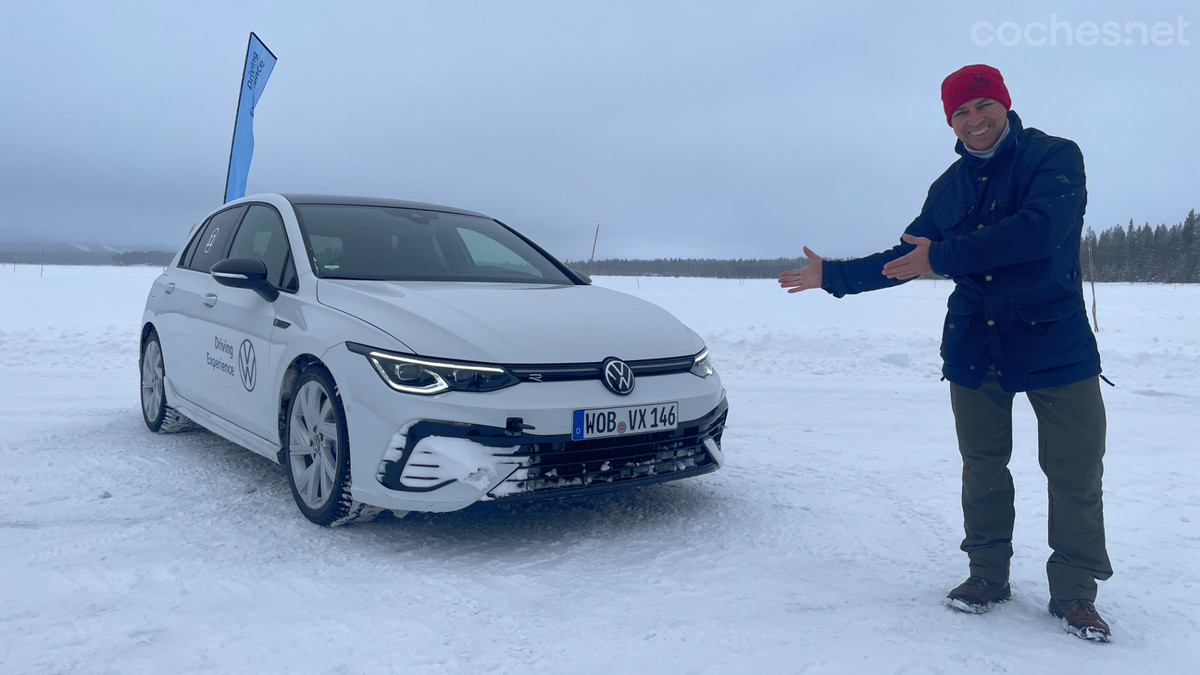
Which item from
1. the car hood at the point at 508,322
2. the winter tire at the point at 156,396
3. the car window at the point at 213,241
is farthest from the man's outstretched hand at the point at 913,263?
the winter tire at the point at 156,396

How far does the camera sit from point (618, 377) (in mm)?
3398

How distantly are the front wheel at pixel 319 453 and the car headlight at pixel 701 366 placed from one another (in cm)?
152

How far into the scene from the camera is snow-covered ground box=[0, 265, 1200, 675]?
2.44 meters

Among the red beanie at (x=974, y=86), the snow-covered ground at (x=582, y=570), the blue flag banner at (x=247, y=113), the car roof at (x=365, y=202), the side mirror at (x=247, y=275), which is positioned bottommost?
the snow-covered ground at (x=582, y=570)

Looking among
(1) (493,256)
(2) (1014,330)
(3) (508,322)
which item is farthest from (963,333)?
(1) (493,256)

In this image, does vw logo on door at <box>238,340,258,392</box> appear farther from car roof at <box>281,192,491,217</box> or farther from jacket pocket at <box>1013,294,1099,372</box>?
jacket pocket at <box>1013,294,1099,372</box>

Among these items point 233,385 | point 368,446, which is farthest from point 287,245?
point 368,446

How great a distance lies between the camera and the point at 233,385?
4.36 metres

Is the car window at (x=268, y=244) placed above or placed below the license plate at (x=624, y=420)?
above

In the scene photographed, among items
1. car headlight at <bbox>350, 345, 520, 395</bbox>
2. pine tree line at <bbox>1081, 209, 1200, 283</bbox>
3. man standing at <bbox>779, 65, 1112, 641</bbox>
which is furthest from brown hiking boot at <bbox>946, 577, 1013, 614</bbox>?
pine tree line at <bbox>1081, 209, 1200, 283</bbox>

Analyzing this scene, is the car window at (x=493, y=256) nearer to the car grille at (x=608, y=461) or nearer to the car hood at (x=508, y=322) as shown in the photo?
the car hood at (x=508, y=322)

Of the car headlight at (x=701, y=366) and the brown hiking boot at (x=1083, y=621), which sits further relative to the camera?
the car headlight at (x=701, y=366)

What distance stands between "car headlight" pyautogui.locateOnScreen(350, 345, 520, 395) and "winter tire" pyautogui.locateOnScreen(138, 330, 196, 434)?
2.94 m

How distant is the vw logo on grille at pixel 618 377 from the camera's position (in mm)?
3367
